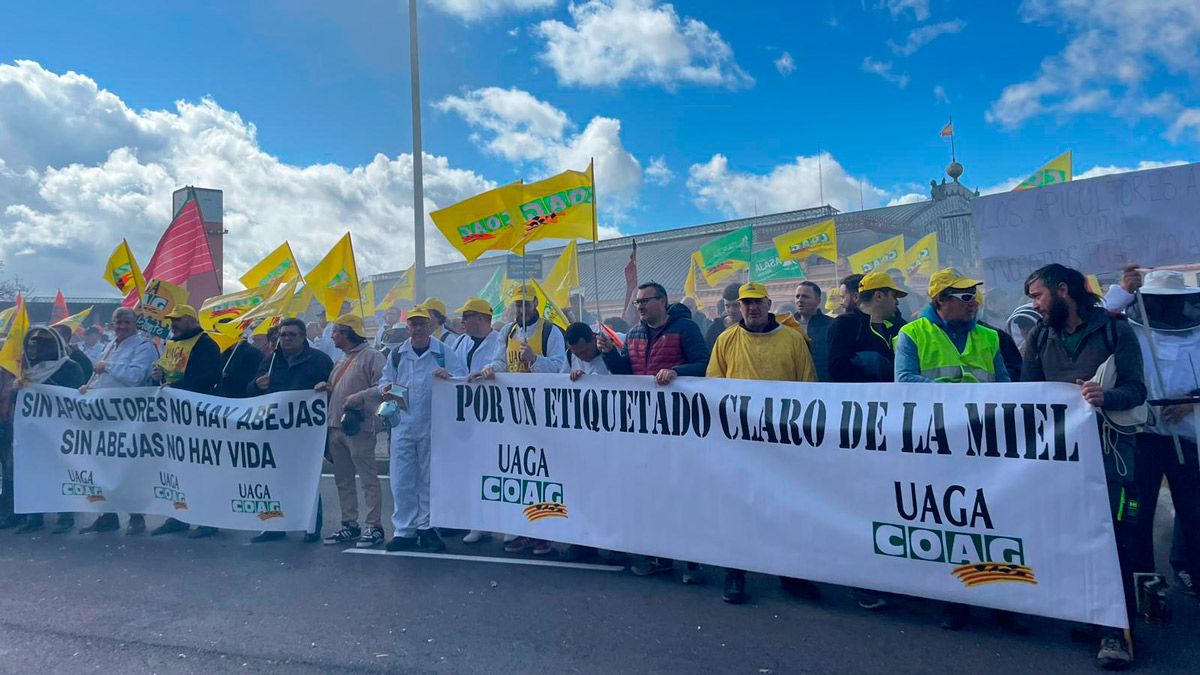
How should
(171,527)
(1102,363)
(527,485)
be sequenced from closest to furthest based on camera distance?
(1102,363) → (527,485) → (171,527)

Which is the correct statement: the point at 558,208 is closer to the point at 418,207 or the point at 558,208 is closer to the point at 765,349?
the point at 765,349

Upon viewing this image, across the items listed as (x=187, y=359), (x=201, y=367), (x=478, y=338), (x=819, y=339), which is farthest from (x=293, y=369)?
(x=819, y=339)

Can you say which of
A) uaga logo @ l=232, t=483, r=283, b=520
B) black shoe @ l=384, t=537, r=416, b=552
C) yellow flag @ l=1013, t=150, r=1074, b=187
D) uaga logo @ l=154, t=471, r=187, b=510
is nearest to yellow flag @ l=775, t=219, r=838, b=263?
yellow flag @ l=1013, t=150, r=1074, b=187

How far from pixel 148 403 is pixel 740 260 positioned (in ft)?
33.3

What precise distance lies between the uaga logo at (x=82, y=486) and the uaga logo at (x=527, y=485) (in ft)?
12.5

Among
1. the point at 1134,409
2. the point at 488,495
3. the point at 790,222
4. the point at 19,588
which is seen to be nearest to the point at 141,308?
the point at 19,588

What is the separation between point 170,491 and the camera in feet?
20.9

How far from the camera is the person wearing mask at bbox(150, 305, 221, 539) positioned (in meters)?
6.63

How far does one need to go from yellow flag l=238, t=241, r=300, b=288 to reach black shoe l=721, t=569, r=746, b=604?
6716 mm

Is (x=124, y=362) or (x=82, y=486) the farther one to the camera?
(x=124, y=362)

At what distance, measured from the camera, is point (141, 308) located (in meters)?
7.07

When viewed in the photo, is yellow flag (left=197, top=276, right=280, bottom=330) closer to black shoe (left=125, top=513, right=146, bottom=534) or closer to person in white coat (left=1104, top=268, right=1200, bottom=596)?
black shoe (left=125, top=513, right=146, bottom=534)

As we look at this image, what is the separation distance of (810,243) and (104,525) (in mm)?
11345

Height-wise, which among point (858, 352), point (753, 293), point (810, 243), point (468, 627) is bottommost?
point (468, 627)
